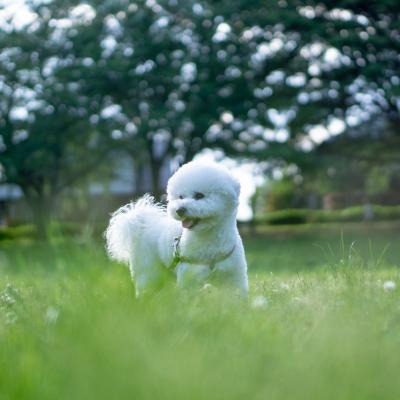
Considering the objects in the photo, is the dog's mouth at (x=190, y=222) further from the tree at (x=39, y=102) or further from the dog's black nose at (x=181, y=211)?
the tree at (x=39, y=102)

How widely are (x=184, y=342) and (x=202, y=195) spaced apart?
6.11 ft

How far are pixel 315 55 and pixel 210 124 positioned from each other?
3.91 metres

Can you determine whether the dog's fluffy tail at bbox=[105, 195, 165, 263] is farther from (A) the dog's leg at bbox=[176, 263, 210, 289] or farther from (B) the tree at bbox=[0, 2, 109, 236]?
(B) the tree at bbox=[0, 2, 109, 236]

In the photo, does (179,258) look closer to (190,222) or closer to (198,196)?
(190,222)

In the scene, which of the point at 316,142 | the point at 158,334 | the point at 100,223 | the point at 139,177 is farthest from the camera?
the point at 139,177

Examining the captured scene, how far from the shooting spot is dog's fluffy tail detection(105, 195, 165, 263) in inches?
190

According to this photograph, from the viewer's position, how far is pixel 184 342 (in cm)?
252

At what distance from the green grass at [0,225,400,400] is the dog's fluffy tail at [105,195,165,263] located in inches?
47.2

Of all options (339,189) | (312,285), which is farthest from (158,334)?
(339,189)

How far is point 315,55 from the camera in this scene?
22297 mm

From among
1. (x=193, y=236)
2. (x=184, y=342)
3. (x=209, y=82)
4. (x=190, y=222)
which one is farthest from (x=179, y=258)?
(x=209, y=82)

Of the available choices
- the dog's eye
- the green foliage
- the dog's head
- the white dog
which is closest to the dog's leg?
the white dog

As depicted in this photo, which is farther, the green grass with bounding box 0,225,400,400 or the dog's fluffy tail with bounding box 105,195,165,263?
the dog's fluffy tail with bounding box 105,195,165,263

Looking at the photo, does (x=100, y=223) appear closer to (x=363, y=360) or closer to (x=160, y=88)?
(x=160, y=88)
